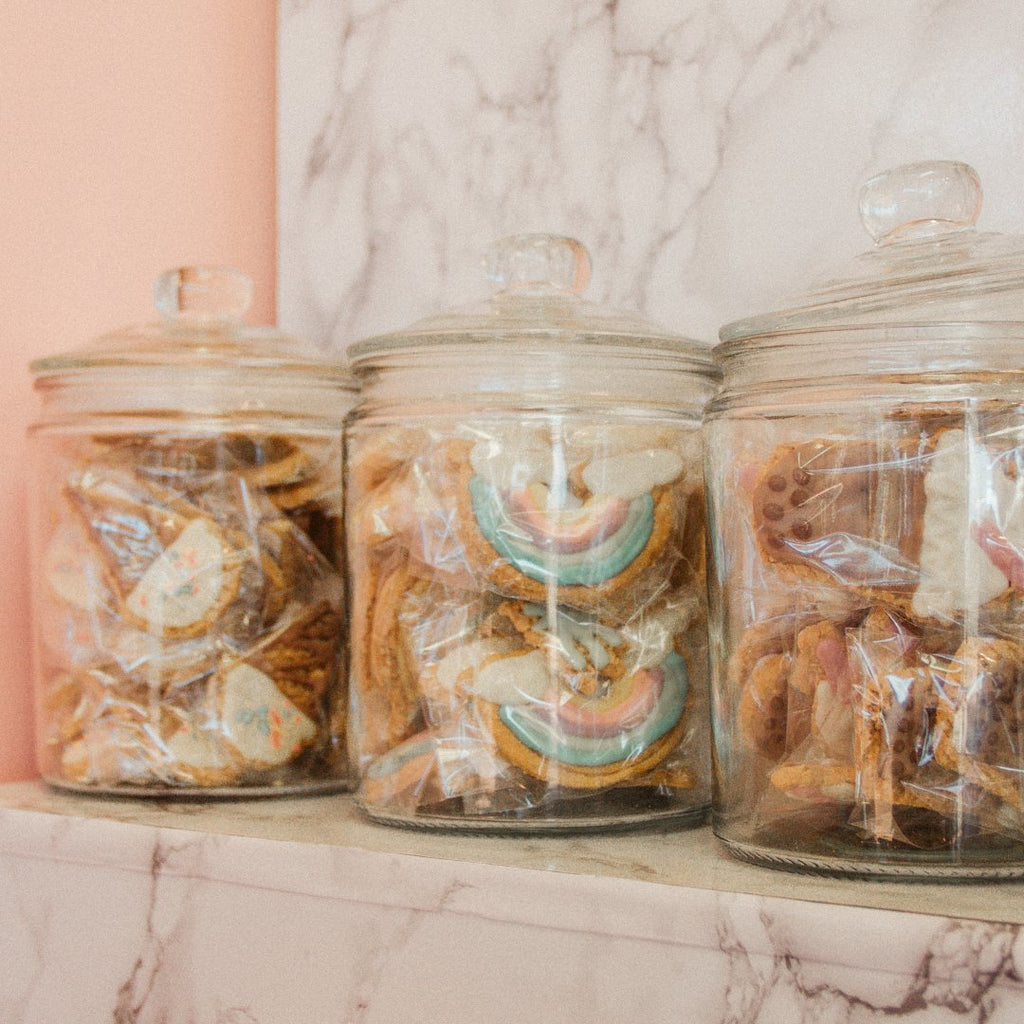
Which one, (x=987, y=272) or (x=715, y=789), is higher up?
(x=987, y=272)

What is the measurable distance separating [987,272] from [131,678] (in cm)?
58

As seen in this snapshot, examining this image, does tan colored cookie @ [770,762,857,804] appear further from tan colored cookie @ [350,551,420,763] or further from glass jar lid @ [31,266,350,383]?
glass jar lid @ [31,266,350,383]

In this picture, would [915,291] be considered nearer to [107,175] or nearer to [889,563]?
[889,563]

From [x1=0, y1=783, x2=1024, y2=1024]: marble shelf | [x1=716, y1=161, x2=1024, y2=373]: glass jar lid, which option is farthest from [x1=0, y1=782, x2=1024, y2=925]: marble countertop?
[x1=716, y1=161, x2=1024, y2=373]: glass jar lid

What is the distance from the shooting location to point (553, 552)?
2.24 ft

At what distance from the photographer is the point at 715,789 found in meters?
0.68

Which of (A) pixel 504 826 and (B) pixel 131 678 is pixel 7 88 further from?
(A) pixel 504 826

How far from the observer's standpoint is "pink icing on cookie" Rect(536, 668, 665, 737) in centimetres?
68

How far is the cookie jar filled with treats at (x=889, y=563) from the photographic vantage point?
0.57 meters

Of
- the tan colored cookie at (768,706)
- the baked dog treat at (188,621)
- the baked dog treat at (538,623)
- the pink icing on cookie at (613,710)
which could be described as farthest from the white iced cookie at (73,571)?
the tan colored cookie at (768,706)

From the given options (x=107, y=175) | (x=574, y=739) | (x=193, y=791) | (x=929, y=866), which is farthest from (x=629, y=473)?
(x=107, y=175)

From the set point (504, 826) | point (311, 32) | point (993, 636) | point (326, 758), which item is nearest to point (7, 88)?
point (311, 32)

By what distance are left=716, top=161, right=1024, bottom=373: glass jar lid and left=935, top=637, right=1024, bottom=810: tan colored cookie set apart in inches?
5.6

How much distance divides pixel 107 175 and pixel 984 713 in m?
0.83
